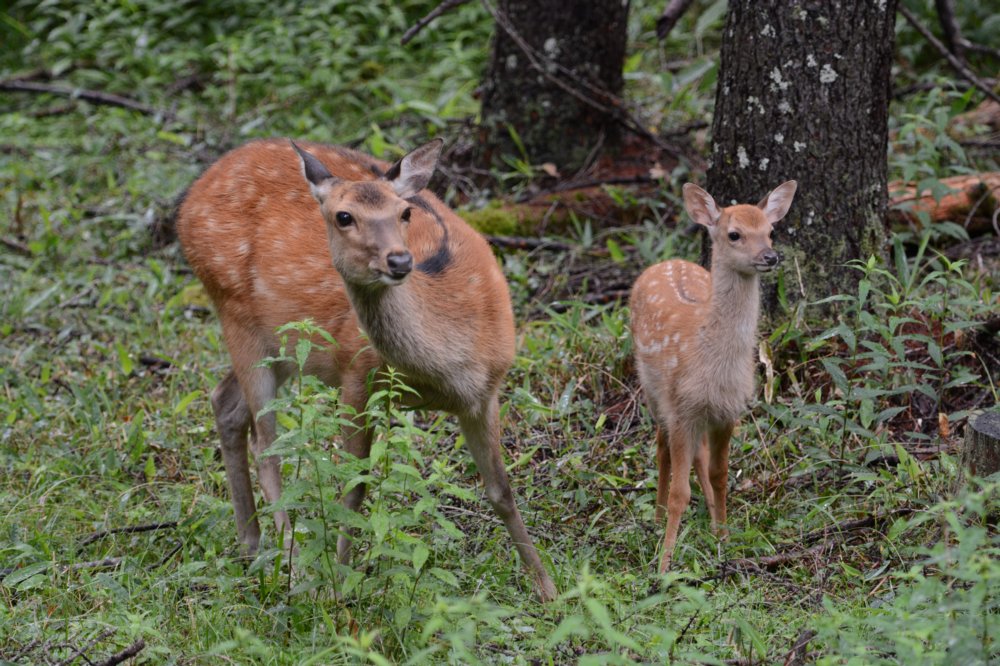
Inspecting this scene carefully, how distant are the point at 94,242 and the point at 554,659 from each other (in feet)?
19.0

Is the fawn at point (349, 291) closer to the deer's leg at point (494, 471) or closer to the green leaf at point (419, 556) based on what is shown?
the deer's leg at point (494, 471)

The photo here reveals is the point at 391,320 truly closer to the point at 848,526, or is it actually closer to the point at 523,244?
the point at 848,526

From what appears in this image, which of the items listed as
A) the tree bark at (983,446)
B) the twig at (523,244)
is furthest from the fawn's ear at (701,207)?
the twig at (523,244)

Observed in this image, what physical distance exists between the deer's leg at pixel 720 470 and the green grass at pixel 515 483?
Answer: 0.30 ft

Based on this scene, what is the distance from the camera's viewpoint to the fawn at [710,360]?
4.61m

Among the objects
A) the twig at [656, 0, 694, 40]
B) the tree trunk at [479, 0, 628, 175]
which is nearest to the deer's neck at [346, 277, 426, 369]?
the twig at [656, 0, 694, 40]

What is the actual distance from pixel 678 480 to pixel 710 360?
18.9 inches

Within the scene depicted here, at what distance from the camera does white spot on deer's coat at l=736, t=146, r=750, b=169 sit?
5.59m

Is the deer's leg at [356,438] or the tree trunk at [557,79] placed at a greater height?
the tree trunk at [557,79]

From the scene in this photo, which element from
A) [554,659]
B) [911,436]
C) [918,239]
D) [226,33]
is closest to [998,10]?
[918,239]

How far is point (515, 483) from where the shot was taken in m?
5.18

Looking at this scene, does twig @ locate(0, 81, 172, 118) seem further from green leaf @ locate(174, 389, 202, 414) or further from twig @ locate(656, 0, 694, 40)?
twig @ locate(656, 0, 694, 40)

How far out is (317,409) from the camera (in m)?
3.63

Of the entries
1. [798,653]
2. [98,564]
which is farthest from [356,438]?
[798,653]
